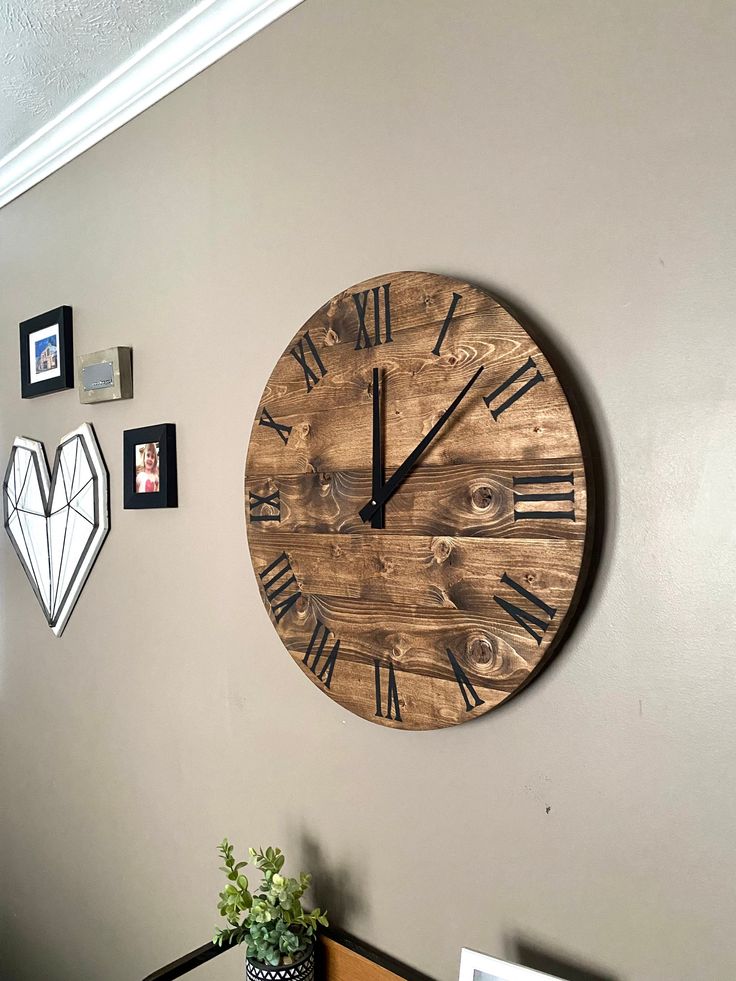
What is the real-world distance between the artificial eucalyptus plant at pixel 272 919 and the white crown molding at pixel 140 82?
1567 mm

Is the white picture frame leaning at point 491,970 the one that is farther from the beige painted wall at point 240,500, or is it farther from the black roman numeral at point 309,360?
the black roman numeral at point 309,360

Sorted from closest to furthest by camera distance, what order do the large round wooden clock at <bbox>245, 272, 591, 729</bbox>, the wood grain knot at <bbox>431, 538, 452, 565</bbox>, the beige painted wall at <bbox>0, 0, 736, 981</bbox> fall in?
the beige painted wall at <bbox>0, 0, 736, 981</bbox> → the large round wooden clock at <bbox>245, 272, 591, 729</bbox> → the wood grain knot at <bbox>431, 538, 452, 565</bbox>

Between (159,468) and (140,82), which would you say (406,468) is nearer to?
(159,468)

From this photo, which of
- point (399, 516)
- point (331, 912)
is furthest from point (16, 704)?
point (399, 516)

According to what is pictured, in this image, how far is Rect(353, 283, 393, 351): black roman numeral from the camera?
1.32 meters

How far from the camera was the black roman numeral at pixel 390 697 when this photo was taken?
1.30 meters

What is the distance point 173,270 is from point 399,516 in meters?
0.89

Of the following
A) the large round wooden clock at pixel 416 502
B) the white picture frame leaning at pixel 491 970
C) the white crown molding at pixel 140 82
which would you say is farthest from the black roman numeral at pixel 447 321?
the white picture frame leaning at pixel 491 970

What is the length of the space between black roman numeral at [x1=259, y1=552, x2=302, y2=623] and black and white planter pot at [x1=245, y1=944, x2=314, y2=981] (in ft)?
1.82

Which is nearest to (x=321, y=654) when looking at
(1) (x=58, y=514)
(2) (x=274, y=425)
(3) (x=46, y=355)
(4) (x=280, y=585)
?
(4) (x=280, y=585)

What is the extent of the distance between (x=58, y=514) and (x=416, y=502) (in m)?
1.27

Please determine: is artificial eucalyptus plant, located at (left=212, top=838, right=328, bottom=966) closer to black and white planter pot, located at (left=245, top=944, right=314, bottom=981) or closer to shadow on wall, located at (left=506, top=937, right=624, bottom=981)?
black and white planter pot, located at (left=245, top=944, right=314, bottom=981)

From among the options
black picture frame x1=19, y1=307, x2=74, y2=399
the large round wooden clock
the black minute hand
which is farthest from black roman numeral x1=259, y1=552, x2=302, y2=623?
black picture frame x1=19, y1=307, x2=74, y2=399

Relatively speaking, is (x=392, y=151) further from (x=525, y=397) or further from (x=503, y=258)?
(x=525, y=397)
